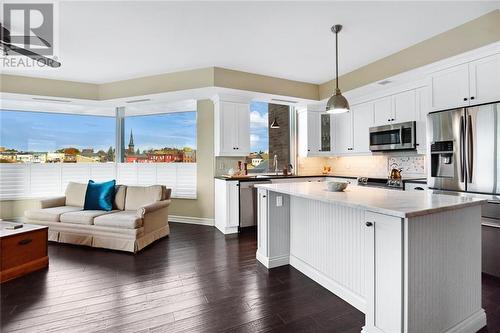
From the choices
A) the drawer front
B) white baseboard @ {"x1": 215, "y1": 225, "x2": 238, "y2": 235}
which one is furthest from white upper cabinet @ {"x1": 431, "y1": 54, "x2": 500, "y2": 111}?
the drawer front

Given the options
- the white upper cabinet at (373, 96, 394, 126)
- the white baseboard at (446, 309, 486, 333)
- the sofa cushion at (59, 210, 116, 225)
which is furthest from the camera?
the white upper cabinet at (373, 96, 394, 126)

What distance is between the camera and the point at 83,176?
5.49 metres

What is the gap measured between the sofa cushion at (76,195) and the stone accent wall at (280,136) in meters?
3.70

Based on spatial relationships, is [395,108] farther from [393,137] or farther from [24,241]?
[24,241]

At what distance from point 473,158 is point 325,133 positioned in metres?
3.00

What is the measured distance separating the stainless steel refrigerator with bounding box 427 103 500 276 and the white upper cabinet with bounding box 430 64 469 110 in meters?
0.15

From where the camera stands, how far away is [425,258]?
1631 millimetres

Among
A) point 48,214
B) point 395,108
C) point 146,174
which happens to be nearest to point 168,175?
point 146,174

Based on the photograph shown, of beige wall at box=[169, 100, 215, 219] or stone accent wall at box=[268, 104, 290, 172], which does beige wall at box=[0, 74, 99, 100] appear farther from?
stone accent wall at box=[268, 104, 290, 172]

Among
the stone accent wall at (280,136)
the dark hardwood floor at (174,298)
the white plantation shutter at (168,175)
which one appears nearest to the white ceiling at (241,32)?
the stone accent wall at (280,136)

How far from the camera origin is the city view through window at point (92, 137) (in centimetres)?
520

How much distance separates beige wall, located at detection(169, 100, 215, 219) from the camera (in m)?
5.15

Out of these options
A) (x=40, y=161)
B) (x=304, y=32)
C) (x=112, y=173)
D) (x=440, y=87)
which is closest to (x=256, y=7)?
(x=304, y=32)

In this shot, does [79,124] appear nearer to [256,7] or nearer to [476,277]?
[256,7]
